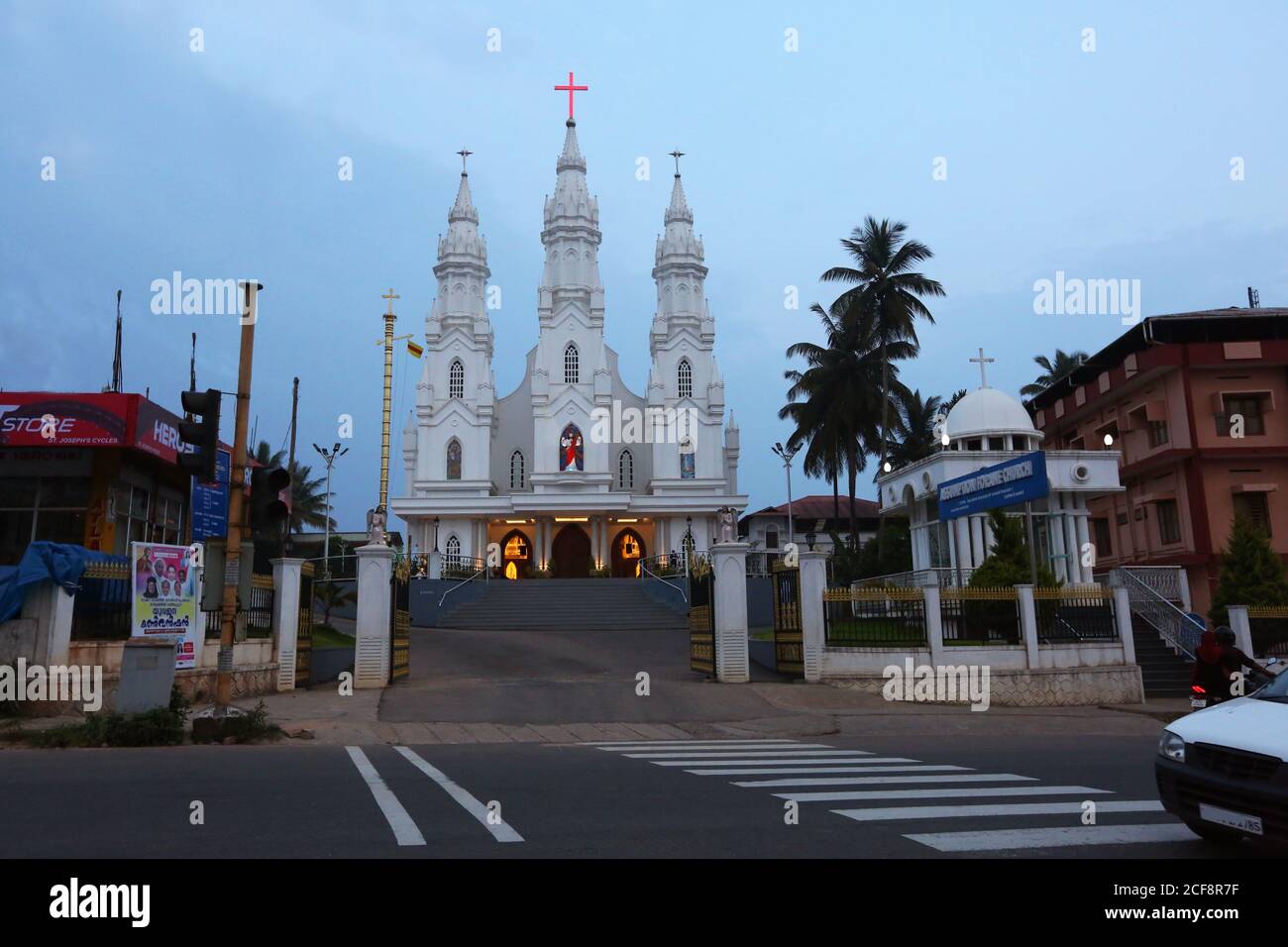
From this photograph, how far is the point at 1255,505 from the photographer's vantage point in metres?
31.7

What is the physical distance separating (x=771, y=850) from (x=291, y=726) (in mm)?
10005

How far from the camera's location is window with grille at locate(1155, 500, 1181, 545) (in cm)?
3269

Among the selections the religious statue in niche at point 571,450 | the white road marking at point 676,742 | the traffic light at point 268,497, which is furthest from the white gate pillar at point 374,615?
the religious statue in niche at point 571,450

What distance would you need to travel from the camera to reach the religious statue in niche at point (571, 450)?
52500mm

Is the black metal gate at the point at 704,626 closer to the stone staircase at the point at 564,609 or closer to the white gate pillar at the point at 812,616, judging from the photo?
the white gate pillar at the point at 812,616

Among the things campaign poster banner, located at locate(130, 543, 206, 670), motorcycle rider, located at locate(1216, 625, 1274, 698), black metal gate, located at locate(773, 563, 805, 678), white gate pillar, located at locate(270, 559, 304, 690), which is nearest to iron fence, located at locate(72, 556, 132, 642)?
campaign poster banner, located at locate(130, 543, 206, 670)

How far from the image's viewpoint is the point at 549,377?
54969 mm

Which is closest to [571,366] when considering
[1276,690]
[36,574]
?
[36,574]

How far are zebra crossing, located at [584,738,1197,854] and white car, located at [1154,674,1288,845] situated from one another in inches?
18.0

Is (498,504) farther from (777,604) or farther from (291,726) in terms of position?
(291,726)

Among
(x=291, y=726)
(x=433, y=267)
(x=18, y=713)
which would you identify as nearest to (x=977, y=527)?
(x=291, y=726)

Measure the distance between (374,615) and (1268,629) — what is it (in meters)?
18.8

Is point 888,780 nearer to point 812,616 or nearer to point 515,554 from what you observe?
point 812,616

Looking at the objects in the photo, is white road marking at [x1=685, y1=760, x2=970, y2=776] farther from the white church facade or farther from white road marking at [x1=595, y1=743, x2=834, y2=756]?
the white church facade
